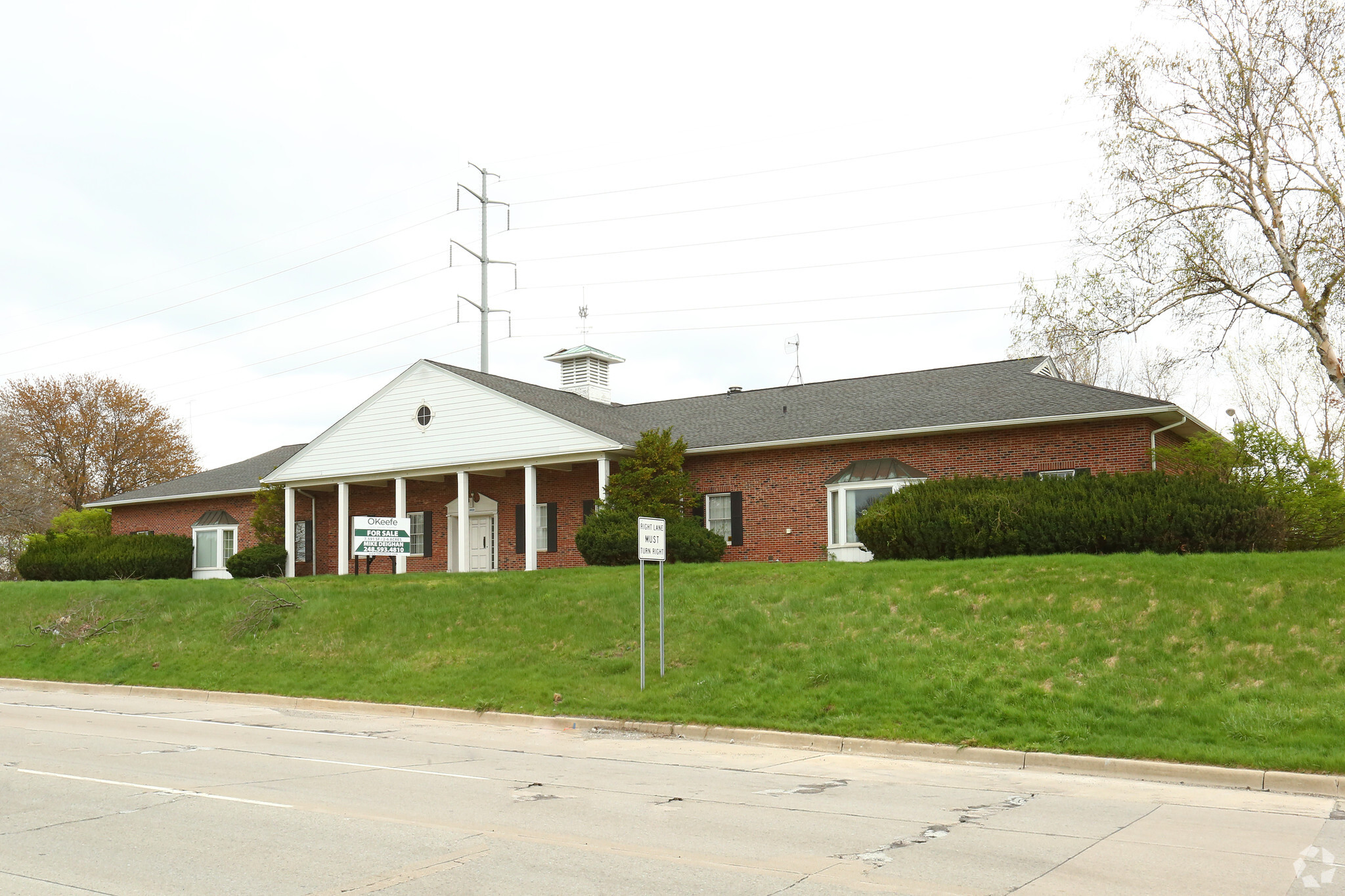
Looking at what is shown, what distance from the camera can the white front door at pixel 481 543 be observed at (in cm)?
3102

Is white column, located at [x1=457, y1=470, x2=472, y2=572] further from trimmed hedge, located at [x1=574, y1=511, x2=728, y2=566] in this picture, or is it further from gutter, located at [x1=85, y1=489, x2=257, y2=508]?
gutter, located at [x1=85, y1=489, x2=257, y2=508]

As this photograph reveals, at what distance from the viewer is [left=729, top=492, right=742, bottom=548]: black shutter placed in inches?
1047

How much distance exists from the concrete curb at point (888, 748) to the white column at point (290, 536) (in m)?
14.0

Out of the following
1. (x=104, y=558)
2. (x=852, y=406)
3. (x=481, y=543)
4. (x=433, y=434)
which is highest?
(x=852, y=406)

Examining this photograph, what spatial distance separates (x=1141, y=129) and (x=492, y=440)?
17588mm

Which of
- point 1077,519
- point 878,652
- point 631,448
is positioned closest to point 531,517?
point 631,448

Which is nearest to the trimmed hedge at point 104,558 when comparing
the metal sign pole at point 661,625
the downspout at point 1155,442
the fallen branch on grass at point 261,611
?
the fallen branch on grass at point 261,611

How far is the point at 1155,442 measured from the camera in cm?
2272

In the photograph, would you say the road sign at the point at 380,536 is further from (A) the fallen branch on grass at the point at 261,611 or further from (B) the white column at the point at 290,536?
(B) the white column at the point at 290,536

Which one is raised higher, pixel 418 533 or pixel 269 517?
pixel 269 517

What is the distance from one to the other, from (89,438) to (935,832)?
59043 millimetres

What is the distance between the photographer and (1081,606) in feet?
50.3

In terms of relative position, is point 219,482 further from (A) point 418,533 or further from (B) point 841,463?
(B) point 841,463

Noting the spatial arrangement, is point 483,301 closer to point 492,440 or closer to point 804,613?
point 492,440
